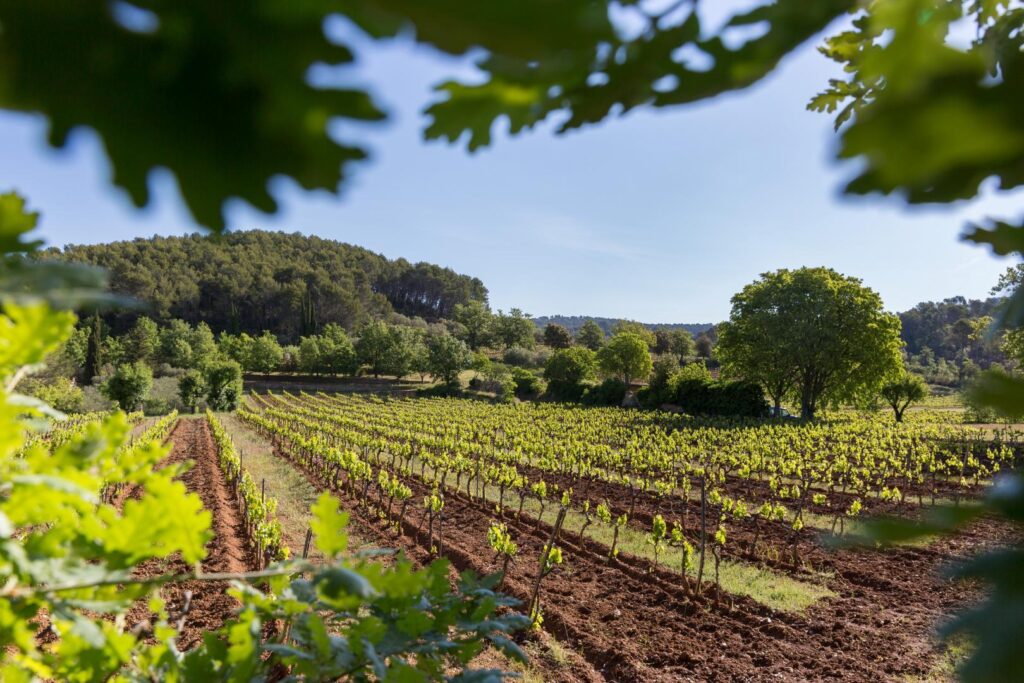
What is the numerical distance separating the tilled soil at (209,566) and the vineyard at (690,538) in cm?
39

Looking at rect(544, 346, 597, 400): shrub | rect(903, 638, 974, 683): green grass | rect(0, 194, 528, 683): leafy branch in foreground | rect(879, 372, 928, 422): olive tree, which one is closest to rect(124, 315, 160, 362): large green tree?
rect(544, 346, 597, 400): shrub

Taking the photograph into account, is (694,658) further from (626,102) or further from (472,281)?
(472,281)

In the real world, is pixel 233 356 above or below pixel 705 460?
above

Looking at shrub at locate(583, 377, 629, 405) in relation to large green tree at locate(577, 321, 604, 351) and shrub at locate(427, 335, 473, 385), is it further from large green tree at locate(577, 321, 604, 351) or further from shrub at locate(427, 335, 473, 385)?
large green tree at locate(577, 321, 604, 351)

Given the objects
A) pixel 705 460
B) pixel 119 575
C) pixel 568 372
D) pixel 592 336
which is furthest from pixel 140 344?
pixel 119 575

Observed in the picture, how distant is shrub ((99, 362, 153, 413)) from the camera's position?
110ft

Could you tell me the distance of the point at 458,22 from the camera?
1.34ft

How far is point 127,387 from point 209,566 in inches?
1292

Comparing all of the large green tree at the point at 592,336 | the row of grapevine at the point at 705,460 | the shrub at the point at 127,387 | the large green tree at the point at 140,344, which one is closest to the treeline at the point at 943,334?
the large green tree at the point at 592,336

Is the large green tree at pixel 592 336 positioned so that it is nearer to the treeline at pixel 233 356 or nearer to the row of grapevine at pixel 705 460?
the treeline at pixel 233 356

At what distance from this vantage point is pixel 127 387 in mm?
33688

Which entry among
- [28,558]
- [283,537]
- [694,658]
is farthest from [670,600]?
[28,558]

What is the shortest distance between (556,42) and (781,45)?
294mm

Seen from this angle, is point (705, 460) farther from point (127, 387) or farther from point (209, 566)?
point (127, 387)
